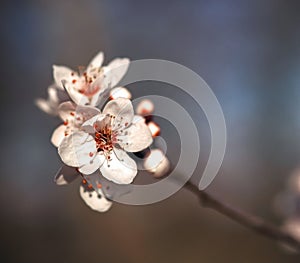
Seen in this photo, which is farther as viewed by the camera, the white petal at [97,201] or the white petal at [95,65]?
the white petal at [95,65]

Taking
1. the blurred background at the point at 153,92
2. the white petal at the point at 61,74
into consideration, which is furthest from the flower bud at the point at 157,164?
the blurred background at the point at 153,92

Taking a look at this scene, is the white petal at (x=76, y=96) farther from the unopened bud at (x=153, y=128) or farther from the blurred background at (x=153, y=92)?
the blurred background at (x=153, y=92)

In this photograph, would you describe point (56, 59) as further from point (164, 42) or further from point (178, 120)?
point (178, 120)

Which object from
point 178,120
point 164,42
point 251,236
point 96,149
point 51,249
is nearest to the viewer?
point 96,149

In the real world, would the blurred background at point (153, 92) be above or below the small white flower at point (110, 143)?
above

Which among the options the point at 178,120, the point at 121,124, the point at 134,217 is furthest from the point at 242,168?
the point at 121,124

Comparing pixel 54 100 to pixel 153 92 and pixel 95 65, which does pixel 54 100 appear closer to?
pixel 95 65
